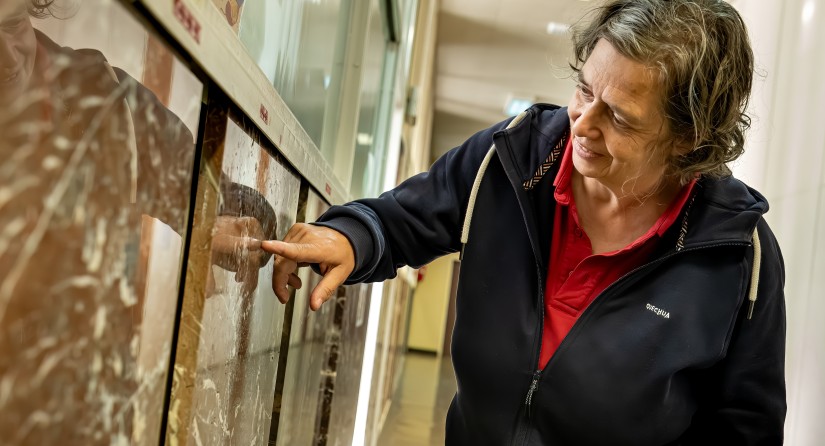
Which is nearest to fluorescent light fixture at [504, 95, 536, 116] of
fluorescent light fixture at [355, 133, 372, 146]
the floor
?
the floor

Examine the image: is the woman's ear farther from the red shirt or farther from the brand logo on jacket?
the brand logo on jacket

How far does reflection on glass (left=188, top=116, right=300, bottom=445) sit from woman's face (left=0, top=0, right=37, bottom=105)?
1.12 feet

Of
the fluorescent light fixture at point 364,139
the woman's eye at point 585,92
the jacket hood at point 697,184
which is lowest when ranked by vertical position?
the jacket hood at point 697,184

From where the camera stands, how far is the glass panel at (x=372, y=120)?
2.60 m

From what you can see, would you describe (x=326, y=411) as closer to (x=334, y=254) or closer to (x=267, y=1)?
(x=334, y=254)

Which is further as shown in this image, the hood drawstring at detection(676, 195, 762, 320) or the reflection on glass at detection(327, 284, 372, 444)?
the reflection on glass at detection(327, 284, 372, 444)

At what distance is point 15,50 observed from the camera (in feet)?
1.14

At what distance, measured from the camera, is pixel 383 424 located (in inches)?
229

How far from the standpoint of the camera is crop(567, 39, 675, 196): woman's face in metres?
1.08

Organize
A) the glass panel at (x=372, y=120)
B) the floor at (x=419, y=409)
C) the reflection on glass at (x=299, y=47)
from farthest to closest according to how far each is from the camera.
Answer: the floor at (x=419, y=409)
the glass panel at (x=372, y=120)
the reflection on glass at (x=299, y=47)

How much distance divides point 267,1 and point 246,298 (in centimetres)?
49

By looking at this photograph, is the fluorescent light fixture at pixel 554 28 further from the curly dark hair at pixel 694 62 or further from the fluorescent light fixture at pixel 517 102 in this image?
the curly dark hair at pixel 694 62

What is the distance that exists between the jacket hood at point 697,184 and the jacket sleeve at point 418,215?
0.16 ft

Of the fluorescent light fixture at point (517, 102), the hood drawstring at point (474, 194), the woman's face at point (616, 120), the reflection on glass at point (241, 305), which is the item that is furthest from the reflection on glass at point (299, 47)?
the fluorescent light fixture at point (517, 102)
